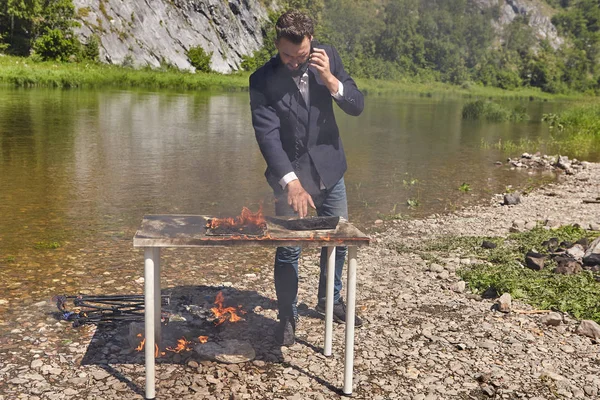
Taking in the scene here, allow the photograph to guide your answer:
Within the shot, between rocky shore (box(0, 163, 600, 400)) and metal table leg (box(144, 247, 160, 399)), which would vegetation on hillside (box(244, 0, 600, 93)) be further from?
metal table leg (box(144, 247, 160, 399))

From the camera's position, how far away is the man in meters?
4.64

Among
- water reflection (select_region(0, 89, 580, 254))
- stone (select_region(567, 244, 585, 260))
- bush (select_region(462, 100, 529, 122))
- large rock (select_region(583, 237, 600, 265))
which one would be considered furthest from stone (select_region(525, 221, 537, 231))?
bush (select_region(462, 100, 529, 122))

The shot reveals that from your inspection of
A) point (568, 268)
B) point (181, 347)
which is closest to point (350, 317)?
point (181, 347)

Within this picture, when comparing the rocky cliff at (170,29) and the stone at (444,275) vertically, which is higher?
the rocky cliff at (170,29)

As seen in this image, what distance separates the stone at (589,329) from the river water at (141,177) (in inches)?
171

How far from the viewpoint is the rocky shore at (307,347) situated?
4477 mm

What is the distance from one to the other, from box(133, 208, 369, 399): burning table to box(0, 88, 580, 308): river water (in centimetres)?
267

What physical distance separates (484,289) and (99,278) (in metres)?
4.56

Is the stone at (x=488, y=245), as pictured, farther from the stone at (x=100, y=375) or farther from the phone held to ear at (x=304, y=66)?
the stone at (x=100, y=375)

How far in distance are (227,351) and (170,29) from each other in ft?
312

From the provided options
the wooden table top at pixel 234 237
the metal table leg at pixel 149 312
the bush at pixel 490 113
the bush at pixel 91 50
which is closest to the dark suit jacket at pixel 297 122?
the wooden table top at pixel 234 237

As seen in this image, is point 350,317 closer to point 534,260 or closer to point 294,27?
point 294,27

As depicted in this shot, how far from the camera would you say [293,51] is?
15.2 feet

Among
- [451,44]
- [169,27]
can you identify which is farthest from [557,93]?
[169,27]
